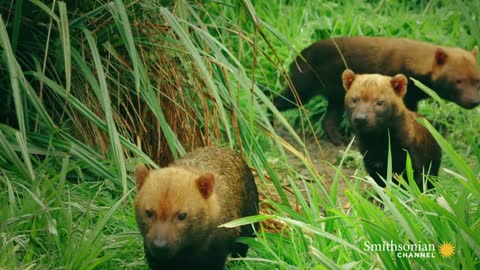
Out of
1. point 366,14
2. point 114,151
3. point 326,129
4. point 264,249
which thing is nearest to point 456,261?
point 264,249

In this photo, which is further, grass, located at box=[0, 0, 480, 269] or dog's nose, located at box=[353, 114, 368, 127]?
dog's nose, located at box=[353, 114, 368, 127]

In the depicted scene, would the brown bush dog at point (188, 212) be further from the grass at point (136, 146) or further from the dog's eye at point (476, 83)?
the dog's eye at point (476, 83)

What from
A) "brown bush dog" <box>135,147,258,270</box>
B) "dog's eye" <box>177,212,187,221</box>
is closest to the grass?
"brown bush dog" <box>135,147,258,270</box>

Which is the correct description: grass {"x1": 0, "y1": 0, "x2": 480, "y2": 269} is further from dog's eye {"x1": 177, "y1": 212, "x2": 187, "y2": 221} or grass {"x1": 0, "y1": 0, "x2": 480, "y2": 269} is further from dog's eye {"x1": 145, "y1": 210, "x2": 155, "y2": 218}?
dog's eye {"x1": 177, "y1": 212, "x2": 187, "y2": 221}

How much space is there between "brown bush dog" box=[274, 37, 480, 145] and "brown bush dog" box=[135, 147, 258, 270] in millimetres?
3617

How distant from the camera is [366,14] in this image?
9891 mm

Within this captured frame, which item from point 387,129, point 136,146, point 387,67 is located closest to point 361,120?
point 387,129

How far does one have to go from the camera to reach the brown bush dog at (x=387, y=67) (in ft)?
27.8

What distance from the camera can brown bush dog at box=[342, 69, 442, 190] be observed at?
22.1 ft

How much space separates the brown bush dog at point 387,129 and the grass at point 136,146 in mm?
526

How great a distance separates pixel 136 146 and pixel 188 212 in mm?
1059

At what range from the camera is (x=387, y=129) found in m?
6.77

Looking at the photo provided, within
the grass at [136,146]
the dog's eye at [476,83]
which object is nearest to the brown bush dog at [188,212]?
the grass at [136,146]

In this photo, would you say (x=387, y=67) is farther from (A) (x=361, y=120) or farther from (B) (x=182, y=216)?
(B) (x=182, y=216)
